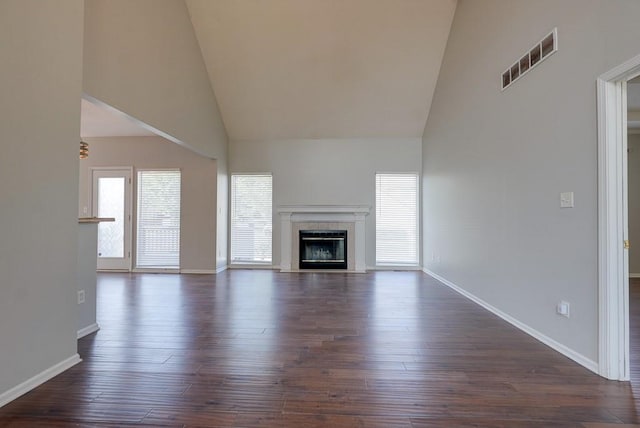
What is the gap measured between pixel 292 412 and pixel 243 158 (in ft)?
19.2

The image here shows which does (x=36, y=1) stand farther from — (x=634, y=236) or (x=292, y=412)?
(x=634, y=236)

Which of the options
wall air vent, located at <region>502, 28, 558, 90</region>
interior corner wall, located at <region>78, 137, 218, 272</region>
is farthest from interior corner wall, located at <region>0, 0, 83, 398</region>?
interior corner wall, located at <region>78, 137, 218, 272</region>

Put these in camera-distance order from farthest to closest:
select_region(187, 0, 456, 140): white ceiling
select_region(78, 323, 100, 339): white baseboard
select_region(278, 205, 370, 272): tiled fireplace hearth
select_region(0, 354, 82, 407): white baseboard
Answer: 1. select_region(278, 205, 370, 272): tiled fireplace hearth
2. select_region(187, 0, 456, 140): white ceiling
3. select_region(78, 323, 100, 339): white baseboard
4. select_region(0, 354, 82, 407): white baseboard

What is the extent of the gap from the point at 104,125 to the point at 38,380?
5261mm

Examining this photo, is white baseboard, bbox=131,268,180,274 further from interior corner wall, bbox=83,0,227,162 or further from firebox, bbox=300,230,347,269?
firebox, bbox=300,230,347,269

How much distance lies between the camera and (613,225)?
6.89 feet

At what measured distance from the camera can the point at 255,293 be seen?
457cm

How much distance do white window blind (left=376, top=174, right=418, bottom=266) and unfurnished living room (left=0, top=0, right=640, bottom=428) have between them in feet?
0.16

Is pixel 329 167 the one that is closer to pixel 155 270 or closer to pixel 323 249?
pixel 323 249

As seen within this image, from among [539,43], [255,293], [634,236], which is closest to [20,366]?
[255,293]

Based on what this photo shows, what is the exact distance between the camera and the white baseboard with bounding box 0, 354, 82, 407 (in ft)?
6.07

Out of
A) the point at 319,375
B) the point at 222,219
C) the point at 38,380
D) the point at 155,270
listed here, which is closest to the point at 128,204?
the point at 155,270

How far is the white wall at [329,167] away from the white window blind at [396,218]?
158 mm

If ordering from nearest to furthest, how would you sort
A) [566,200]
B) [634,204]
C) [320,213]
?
[566,200] → [634,204] → [320,213]
